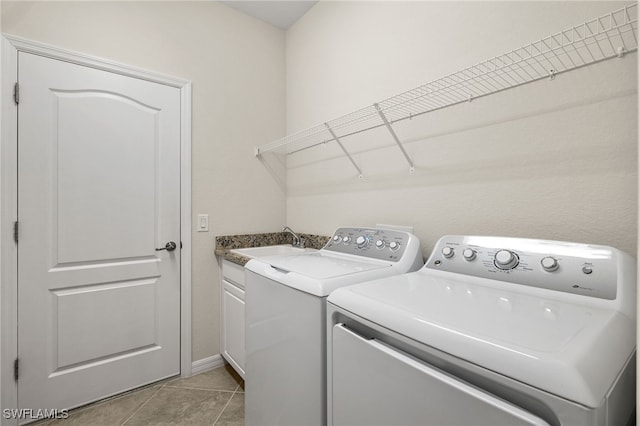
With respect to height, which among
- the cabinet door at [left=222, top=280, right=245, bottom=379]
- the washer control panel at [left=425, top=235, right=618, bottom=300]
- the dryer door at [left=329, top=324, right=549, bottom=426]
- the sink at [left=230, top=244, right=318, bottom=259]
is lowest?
the cabinet door at [left=222, top=280, right=245, bottom=379]

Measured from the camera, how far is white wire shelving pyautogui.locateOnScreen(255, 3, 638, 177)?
92 centimetres

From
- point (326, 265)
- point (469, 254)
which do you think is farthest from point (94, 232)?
point (469, 254)

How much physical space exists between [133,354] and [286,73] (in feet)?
8.07

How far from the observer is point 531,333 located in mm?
597

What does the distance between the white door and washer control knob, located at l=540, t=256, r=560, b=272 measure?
2.05 metres

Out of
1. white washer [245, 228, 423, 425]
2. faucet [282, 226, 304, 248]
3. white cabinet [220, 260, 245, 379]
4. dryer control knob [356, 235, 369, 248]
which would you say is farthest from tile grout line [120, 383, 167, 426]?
dryer control knob [356, 235, 369, 248]

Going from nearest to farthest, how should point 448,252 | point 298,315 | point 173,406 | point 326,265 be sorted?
point 298,315 → point 448,252 → point 326,265 → point 173,406

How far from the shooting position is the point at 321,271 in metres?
1.15

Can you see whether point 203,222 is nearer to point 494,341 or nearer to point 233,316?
point 233,316

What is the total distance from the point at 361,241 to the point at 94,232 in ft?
5.26

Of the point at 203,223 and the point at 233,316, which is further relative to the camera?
the point at 203,223

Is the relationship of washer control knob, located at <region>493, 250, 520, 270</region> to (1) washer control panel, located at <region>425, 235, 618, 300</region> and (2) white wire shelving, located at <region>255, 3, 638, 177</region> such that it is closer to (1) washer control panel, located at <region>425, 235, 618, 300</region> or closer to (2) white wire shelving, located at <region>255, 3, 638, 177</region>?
(1) washer control panel, located at <region>425, 235, 618, 300</region>

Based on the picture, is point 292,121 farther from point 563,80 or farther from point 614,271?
point 614,271

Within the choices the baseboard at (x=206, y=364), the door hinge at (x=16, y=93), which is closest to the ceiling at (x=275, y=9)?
the door hinge at (x=16, y=93)
